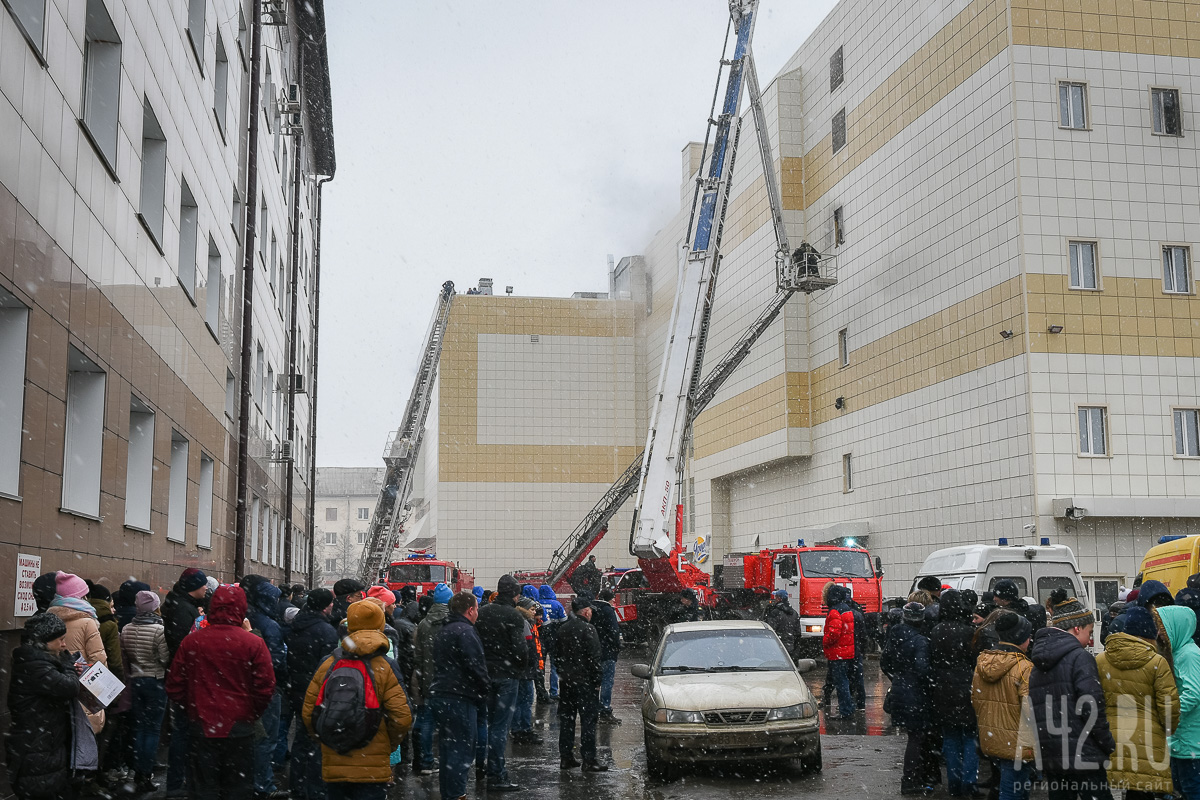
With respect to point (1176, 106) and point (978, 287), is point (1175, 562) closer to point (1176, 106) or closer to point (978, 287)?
point (978, 287)

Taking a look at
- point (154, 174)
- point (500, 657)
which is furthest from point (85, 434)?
point (500, 657)

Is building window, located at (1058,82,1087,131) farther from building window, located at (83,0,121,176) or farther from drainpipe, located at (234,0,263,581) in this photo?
building window, located at (83,0,121,176)

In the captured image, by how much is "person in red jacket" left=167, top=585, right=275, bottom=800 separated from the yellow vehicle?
10.9 meters

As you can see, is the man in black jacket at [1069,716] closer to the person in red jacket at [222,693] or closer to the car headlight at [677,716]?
the car headlight at [677,716]

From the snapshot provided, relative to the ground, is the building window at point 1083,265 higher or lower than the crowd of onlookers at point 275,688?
higher

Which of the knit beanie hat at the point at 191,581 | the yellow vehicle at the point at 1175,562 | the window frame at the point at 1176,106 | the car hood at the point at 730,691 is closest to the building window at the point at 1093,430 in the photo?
the window frame at the point at 1176,106

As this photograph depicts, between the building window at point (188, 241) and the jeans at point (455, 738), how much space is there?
1018cm

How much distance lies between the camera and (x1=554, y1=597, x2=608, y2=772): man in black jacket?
10.8 meters

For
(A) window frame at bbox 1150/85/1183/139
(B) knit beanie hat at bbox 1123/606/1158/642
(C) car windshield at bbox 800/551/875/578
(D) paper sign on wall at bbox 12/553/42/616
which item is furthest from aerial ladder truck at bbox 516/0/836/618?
(B) knit beanie hat at bbox 1123/606/1158/642

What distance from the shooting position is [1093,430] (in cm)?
2452

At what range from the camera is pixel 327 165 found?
147ft

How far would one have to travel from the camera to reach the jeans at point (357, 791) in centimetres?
635

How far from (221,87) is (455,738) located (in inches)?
602

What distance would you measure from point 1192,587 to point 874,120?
2525 cm
